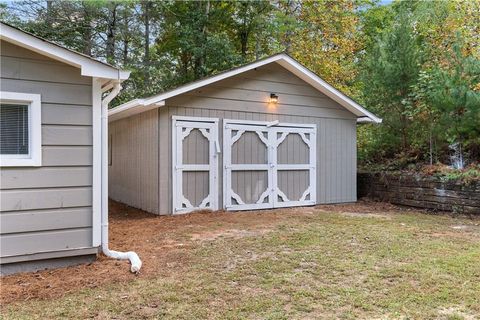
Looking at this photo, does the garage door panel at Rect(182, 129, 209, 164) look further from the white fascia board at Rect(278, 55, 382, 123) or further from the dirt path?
the white fascia board at Rect(278, 55, 382, 123)

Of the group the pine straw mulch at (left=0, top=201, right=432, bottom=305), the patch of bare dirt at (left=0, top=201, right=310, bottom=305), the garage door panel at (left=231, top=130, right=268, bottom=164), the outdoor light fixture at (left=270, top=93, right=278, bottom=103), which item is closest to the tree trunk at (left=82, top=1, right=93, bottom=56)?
the pine straw mulch at (left=0, top=201, right=432, bottom=305)

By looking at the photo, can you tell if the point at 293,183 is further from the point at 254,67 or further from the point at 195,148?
the point at 254,67

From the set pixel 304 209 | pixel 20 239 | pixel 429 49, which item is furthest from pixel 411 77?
pixel 20 239

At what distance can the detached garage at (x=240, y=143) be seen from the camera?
7.02m

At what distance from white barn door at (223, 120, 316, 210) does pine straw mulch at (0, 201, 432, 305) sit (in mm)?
353

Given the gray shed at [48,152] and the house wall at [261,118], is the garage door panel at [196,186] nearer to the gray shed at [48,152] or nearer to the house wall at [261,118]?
the house wall at [261,118]

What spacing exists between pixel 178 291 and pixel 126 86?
38.4 feet

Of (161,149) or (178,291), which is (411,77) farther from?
(178,291)

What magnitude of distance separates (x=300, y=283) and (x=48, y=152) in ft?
8.83

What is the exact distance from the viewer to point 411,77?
8727 mm

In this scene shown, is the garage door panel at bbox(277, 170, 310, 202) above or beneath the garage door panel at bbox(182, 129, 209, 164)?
beneath

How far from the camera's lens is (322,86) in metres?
8.41

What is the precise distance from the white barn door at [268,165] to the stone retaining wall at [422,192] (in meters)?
1.76

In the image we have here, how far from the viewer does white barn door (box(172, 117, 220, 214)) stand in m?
7.01
